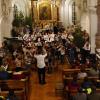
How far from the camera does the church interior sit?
12148 mm

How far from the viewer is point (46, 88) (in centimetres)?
1551

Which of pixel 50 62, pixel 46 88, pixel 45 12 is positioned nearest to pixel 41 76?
pixel 46 88

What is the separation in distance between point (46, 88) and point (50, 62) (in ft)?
12.1

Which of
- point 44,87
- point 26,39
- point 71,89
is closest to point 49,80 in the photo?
point 44,87

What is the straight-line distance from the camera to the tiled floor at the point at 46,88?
45.3ft

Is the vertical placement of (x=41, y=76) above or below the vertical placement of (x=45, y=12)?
below

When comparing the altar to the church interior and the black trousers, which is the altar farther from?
the black trousers

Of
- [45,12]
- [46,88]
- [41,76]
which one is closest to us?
[46,88]

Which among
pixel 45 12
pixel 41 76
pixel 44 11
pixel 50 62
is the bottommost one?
pixel 41 76

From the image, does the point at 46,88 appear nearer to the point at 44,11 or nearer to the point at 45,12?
the point at 45,12

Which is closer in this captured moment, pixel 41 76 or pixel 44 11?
pixel 41 76

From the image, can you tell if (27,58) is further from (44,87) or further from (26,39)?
(26,39)

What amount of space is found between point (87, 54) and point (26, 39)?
740cm

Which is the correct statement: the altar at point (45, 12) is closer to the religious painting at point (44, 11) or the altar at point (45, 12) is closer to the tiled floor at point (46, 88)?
the religious painting at point (44, 11)
